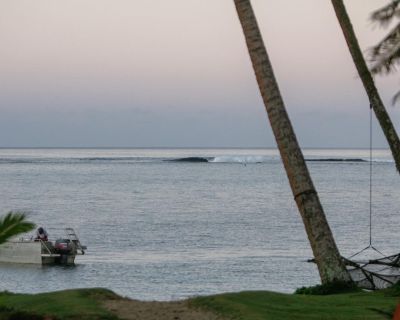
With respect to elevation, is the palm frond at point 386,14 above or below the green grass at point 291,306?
above

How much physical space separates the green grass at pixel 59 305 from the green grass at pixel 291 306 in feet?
4.47

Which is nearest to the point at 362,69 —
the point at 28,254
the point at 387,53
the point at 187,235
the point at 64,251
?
the point at 387,53

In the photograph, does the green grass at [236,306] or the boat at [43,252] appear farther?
the boat at [43,252]

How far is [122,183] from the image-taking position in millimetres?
159375

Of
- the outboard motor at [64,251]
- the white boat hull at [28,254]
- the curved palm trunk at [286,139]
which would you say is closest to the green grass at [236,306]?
the curved palm trunk at [286,139]

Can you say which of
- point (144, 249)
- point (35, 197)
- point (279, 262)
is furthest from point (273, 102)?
point (35, 197)

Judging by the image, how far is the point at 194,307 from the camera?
12398mm

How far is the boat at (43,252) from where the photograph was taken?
2243 inches

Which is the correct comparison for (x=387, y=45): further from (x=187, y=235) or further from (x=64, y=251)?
(x=187, y=235)

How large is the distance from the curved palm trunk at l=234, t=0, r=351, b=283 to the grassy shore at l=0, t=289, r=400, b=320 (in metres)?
1.65

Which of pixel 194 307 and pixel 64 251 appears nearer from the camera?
pixel 194 307

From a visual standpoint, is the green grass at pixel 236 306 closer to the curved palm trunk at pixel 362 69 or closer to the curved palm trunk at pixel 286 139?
the curved palm trunk at pixel 286 139

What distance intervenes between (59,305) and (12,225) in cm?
253

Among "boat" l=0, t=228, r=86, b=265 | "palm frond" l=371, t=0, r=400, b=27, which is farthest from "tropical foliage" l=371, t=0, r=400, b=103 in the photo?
"boat" l=0, t=228, r=86, b=265
